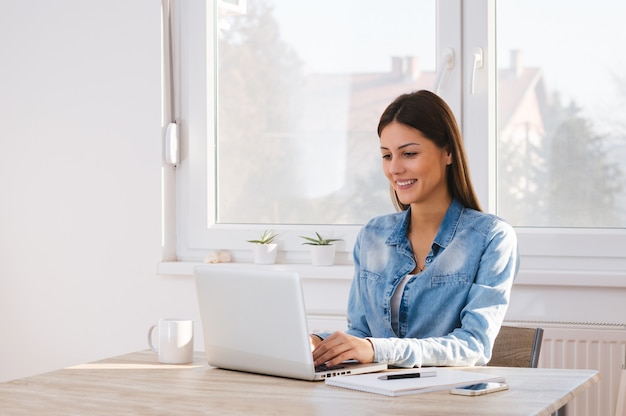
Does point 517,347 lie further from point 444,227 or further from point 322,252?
point 322,252

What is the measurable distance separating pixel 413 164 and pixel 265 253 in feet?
3.56

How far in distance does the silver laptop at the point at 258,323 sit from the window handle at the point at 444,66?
1.38m

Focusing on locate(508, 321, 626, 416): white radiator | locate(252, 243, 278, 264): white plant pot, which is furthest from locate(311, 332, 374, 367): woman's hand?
locate(252, 243, 278, 264): white plant pot

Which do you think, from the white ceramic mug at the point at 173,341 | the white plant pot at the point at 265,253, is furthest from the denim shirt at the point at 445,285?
the white plant pot at the point at 265,253

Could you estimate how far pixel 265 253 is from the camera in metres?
3.23

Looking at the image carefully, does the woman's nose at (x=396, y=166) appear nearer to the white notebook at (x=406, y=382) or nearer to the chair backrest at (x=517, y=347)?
the chair backrest at (x=517, y=347)

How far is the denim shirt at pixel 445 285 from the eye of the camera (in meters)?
1.99

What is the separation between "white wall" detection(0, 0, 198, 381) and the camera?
11.0ft

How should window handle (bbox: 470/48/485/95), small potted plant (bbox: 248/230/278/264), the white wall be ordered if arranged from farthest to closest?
1. the white wall
2. small potted plant (bbox: 248/230/278/264)
3. window handle (bbox: 470/48/485/95)

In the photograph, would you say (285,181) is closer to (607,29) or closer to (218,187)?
(218,187)

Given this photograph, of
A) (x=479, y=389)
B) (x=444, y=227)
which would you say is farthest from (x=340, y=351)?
(x=444, y=227)

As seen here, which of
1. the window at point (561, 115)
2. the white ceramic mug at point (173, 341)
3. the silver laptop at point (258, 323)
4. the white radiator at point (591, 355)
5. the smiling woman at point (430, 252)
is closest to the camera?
the silver laptop at point (258, 323)

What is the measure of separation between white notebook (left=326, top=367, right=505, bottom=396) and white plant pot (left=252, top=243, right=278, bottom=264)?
1533 millimetres

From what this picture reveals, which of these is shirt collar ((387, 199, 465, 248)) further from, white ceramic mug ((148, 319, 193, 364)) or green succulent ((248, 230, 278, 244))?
green succulent ((248, 230, 278, 244))
